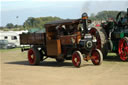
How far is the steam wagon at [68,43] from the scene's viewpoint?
39.7 ft

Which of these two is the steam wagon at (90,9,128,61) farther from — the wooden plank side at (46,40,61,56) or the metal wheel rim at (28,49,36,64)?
the metal wheel rim at (28,49,36,64)

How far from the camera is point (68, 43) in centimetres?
1254

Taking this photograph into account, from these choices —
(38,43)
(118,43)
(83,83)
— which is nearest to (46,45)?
(38,43)

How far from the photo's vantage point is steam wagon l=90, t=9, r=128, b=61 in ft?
46.7

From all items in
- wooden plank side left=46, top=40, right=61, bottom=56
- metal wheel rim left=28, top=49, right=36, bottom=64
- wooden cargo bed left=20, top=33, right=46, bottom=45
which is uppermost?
wooden cargo bed left=20, top=33, right=46, bottom=45

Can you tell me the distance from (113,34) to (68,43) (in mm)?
3204

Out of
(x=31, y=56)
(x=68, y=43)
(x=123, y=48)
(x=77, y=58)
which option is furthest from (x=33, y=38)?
(x=123, y=48)

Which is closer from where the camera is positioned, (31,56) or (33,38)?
(33,38)

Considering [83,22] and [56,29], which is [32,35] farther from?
[83,22]

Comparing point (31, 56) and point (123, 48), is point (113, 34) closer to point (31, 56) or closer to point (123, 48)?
point (123, 48)

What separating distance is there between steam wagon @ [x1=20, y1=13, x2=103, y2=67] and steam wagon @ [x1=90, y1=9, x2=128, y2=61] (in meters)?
1.83

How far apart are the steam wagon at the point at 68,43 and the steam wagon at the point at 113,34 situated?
72.0 inches

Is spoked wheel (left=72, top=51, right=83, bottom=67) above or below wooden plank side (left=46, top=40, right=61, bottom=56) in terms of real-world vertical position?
below

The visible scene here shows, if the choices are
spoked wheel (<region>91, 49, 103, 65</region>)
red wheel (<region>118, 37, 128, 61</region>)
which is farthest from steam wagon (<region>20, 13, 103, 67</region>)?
red wheel (<region>118, 37, 128, 61</region>)
